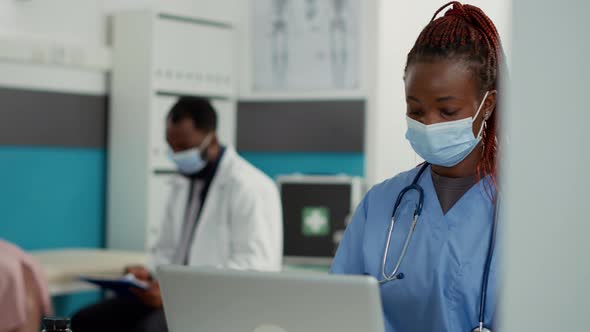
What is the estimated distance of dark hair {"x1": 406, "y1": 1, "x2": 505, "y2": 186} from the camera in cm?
147

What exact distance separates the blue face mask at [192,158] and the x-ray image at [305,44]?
4.04 feet

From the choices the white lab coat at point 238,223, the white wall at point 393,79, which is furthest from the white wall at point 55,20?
the white wall at point 393,79

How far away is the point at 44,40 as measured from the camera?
406cm

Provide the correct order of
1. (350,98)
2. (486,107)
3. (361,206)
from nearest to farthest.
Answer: (486,107)
(361,206)
(350,98)

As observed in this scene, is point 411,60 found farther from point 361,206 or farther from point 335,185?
point 335,185

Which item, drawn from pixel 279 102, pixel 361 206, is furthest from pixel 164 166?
pixel 361 206

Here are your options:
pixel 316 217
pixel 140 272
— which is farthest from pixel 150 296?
pixel 316 217

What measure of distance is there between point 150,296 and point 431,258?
1.82m

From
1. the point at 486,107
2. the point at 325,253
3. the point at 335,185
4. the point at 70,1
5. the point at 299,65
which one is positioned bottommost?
the point at 325,253

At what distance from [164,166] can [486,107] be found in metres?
2.83

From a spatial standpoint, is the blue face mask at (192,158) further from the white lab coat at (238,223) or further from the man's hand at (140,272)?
the man's hand at (140,272)

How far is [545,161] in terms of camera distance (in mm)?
742

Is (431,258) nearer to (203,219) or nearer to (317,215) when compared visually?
(203,219)

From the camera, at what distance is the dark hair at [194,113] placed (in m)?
3.22
